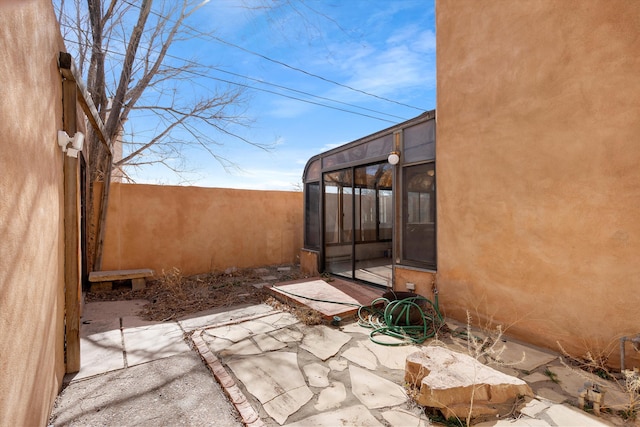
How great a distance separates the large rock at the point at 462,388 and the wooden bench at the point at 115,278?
551cm

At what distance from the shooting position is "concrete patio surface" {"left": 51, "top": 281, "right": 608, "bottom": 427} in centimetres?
215

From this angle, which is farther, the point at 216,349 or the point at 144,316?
the point at 144,316

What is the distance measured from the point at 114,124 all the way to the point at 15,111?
6007 millimetres

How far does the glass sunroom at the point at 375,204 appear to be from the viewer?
14.5 ft

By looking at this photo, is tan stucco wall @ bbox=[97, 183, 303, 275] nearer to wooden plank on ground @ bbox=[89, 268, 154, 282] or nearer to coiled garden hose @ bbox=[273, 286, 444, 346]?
wooden plank on ground @ bbox=[89, 268, 154, 282]

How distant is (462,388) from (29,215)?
308 centimetres

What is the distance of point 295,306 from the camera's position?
453 centimetres

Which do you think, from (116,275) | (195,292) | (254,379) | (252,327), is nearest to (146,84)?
(116,275)

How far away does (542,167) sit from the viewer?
310 cm

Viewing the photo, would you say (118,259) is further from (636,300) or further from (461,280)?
(636,300)

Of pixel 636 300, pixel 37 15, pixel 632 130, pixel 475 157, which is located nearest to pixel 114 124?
pixel 37 15

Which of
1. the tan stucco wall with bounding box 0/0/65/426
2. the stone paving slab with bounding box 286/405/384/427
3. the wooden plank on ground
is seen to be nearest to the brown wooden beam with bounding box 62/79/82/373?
the tan stucco wall with bounding box 0/0/65/426

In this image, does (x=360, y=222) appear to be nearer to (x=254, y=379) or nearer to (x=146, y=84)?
(x=254, y=379)

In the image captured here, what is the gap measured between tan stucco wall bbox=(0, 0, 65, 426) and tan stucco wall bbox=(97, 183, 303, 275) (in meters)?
4.28
